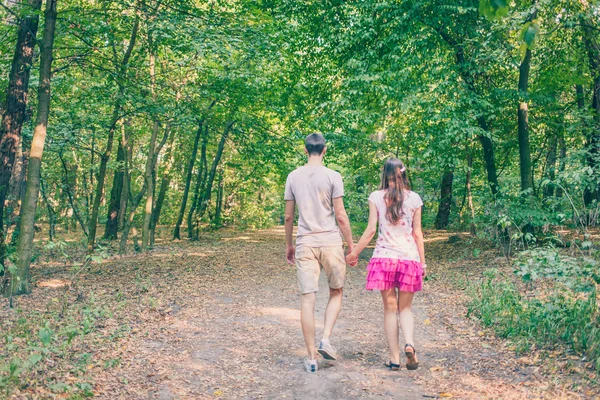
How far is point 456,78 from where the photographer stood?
12352mm

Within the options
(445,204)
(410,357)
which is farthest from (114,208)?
(410,357)

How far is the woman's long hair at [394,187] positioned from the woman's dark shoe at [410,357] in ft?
4.13

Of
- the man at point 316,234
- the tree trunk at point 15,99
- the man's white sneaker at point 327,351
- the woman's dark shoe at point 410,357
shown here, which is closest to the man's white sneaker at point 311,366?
the man at point 316,234

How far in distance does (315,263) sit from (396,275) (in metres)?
0.82

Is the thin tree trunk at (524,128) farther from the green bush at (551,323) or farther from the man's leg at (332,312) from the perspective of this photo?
the man's leg at (332,312)

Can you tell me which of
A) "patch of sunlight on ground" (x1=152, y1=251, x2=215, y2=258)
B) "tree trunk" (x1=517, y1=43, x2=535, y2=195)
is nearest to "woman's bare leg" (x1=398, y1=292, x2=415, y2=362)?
"tree trunk" (x1=517, y1=43, x2=535, y2=195)

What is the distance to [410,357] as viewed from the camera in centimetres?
500

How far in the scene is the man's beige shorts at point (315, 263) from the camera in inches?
196

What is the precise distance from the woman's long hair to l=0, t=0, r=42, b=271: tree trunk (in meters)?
7.52

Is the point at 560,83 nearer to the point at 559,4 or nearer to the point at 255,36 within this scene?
the point at 559,4

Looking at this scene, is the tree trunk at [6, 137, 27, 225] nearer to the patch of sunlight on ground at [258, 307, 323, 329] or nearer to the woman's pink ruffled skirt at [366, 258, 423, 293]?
the patch of sunlight on ground at [258, 307, 323, 329]

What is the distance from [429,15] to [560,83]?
3965mm

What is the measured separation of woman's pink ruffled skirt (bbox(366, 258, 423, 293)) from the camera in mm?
4949

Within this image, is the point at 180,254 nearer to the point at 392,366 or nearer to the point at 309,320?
the point at 309,320
